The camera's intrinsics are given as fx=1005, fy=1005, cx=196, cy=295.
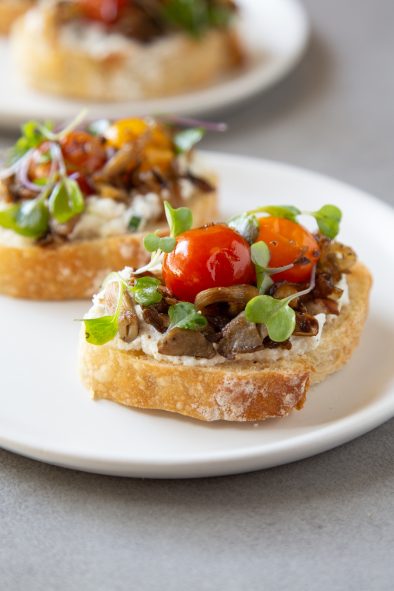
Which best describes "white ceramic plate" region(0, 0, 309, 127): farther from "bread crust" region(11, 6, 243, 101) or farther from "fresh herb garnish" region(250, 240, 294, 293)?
"fresh herb garnish" region(250, 240, 294, 293)

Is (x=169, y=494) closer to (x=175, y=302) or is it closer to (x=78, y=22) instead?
(x=175, y=302)

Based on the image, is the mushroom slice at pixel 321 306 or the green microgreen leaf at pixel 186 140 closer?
the mushroom slice at pixel 321 306

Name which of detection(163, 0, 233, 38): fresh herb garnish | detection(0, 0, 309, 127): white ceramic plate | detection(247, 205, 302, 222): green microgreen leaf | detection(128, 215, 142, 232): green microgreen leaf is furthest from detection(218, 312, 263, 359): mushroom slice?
detection(163, 0, 233, 38): fresh herb garnish

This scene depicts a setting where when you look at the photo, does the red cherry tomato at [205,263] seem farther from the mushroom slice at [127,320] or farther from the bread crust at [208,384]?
the bread crust at [208,384]

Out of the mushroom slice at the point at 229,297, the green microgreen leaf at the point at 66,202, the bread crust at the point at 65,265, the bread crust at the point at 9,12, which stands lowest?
the bread crust at the point at 65,265

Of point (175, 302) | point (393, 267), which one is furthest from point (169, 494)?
point (393, 267)

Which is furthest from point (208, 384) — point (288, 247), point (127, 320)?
point (288, 247)

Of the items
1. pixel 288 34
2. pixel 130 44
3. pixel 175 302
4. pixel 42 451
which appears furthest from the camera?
pixel 288 34

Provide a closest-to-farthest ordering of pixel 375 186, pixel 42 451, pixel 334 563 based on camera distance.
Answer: pixel 334 563 < pixel 42 451 < pixel 375 186

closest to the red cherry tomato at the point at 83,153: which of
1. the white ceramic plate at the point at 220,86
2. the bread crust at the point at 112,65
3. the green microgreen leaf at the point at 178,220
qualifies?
the green microgreen leaf at the point at 178,220
